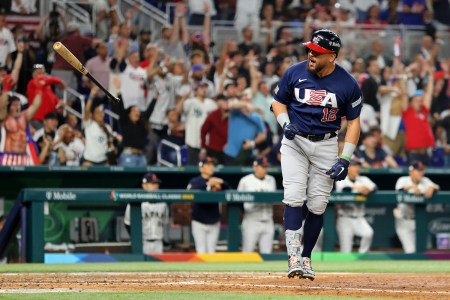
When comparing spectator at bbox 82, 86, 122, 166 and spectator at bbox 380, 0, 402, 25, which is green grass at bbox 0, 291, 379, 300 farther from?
spectator at bbox 380, 0, 402, 25

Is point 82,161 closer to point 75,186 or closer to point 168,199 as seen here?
point 75,186

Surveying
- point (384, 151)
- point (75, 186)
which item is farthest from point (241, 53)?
point (75, 186)

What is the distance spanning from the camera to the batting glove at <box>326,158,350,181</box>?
7906mm

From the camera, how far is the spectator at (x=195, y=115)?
1603 centimetres

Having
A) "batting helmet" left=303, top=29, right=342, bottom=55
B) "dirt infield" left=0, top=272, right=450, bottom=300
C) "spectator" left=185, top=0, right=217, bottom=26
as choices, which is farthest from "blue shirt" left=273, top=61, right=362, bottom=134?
"spectator" left=185, top=0, right=217, bottom=26

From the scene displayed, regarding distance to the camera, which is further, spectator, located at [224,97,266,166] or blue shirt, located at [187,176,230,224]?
spectator, located at [224,97,266,166]

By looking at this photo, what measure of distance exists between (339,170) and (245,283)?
116cm

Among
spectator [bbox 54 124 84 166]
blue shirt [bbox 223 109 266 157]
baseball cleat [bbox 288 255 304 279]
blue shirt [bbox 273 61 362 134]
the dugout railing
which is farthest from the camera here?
blue shirt [bbox 223 109 266 157]

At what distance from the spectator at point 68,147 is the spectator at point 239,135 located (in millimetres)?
2380

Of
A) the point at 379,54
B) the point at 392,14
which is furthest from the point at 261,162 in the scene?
the point at 392,14

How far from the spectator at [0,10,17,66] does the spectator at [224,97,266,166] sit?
3.57 m

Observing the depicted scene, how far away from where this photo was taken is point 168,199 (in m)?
13.4

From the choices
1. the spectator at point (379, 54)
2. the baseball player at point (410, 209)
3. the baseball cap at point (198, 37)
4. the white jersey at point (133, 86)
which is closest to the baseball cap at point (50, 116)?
the white jersey at point (133, 86)

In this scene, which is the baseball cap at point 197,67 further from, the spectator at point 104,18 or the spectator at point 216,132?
the spectator at point 104,18
